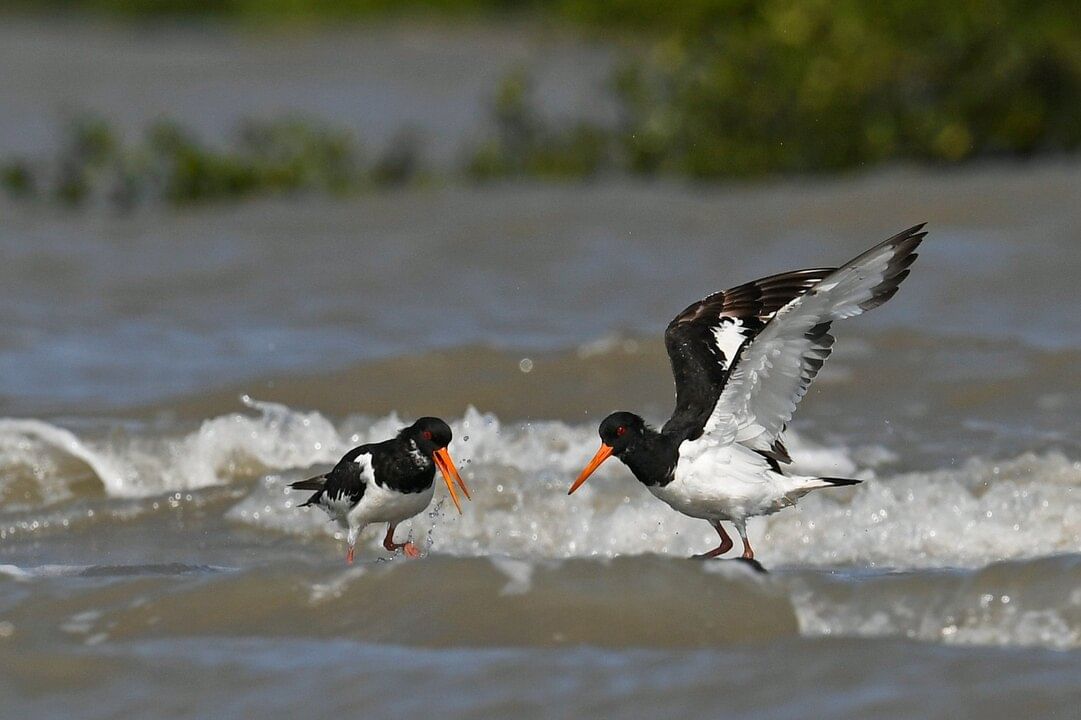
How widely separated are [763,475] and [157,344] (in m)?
7.21

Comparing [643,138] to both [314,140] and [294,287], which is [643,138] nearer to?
[314,140]

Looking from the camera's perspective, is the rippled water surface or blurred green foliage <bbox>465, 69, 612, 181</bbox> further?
blurred green foliage <bbox>465, 69, 612, 181</bbox>

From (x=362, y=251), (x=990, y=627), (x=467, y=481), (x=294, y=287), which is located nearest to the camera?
(x=990, y=627)

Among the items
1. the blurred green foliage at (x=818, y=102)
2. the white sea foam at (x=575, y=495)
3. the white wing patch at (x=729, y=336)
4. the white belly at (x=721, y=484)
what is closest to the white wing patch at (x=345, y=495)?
the white sea foam at (x=575, y=495)

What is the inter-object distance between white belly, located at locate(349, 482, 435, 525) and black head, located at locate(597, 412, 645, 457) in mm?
884

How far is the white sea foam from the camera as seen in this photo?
8.71m

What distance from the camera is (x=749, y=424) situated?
7.73 meters

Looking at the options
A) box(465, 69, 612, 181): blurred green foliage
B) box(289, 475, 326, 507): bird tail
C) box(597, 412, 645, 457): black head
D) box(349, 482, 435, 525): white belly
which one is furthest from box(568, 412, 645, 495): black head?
box(465, 69, 612, 181): blurred green foliage

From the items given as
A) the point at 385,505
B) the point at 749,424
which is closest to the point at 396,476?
the point at 385,505

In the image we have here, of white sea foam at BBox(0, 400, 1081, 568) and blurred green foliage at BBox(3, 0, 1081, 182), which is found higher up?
blurred green foliage at BBox(3, 0, 1081, 182)

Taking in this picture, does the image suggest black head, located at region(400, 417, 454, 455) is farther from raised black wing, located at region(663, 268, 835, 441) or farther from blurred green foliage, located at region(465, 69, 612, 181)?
blurred green foliage, located at region(465, 69, 612, 181)

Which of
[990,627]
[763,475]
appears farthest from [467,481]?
[990,627]

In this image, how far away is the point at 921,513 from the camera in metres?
8.93

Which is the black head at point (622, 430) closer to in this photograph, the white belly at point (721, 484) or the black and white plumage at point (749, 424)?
the black and white plumage at point (749, 424)
